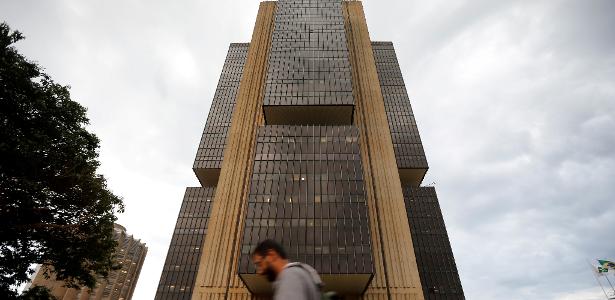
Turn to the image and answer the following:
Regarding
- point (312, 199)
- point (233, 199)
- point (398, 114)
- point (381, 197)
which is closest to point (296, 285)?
point (312, 199)

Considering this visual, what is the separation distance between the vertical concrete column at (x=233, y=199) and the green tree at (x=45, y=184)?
1964cm

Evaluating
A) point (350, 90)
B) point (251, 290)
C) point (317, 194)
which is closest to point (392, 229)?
point (317, 194)

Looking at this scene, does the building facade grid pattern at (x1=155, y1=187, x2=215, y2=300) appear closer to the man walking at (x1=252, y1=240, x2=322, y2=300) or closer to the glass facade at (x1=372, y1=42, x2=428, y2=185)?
the glass facade at (x1=372, y1=42, x2=428, y2=185)

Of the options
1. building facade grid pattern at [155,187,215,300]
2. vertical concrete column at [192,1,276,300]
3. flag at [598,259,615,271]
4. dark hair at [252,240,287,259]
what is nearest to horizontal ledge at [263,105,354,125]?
vertical concrete column at [192,1,276,300]

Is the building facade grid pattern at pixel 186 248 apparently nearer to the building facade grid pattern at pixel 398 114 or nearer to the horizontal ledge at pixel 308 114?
the horizontal ledge at pixel 308 114

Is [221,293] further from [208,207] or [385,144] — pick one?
[208,207]

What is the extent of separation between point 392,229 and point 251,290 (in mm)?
19849

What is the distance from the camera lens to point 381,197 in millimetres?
45656

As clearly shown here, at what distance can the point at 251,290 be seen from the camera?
38000 millimetres

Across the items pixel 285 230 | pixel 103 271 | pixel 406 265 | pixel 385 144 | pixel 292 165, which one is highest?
pixel 385 144

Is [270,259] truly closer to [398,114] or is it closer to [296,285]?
[296,285]

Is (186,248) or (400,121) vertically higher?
(400,121)

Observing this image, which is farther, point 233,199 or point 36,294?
point 233,199

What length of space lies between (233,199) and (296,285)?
44.8m
